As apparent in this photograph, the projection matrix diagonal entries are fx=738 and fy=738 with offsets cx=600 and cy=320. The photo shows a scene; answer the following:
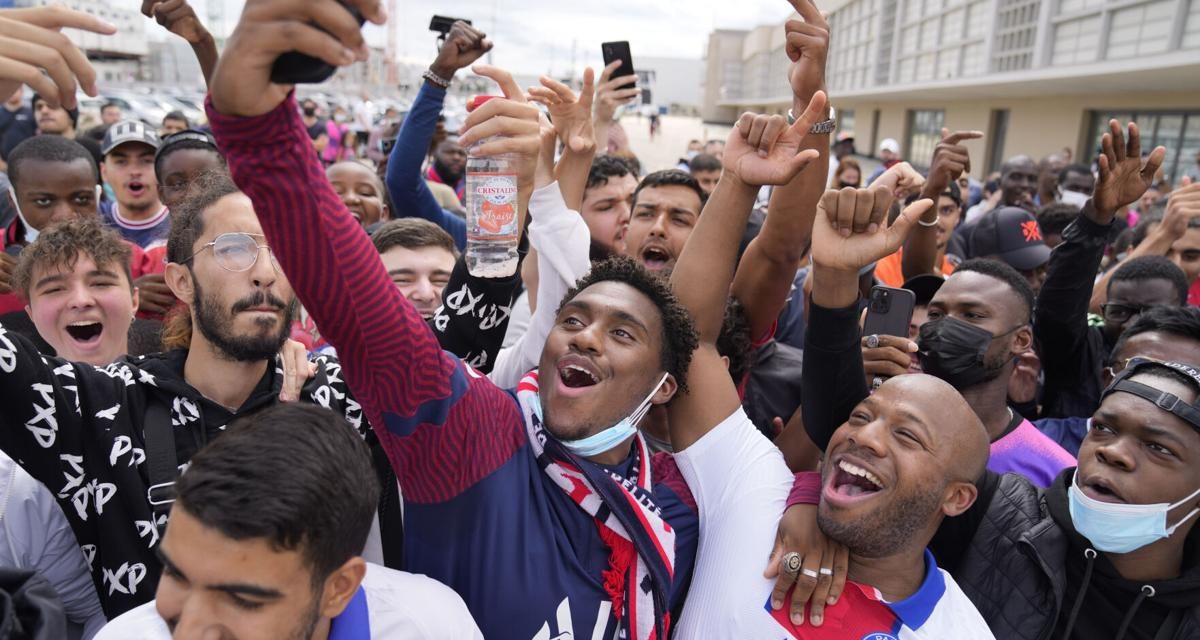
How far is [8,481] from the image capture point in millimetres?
1852

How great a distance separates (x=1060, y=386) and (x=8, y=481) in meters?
3.87

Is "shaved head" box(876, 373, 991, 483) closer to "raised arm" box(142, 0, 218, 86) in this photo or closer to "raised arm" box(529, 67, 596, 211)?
"raised arm" box(529, 67, 596, 211)

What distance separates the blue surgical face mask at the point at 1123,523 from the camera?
1.97m

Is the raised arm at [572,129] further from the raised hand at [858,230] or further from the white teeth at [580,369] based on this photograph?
the raised hand at [858,230]

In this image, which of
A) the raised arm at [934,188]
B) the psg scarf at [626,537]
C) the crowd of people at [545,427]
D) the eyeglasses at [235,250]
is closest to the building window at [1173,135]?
the raised arm at [934,188]

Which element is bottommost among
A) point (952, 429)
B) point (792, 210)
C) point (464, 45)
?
point (952, 429)

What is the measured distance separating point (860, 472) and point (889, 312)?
767 millimetres

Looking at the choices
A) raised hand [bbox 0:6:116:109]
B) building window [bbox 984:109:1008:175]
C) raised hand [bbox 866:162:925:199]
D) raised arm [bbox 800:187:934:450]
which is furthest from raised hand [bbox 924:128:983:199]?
building window [bbox 984:109:1008:175]

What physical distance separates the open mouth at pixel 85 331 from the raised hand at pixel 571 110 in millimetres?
1752

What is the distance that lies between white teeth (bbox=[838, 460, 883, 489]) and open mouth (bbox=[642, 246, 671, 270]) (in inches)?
63.1

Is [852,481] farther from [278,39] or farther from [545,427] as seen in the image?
[278,39]

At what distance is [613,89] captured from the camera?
3.71 m

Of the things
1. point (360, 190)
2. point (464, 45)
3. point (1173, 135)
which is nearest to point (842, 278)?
point (464, 45)

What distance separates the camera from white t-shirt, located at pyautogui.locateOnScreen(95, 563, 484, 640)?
154 cm
